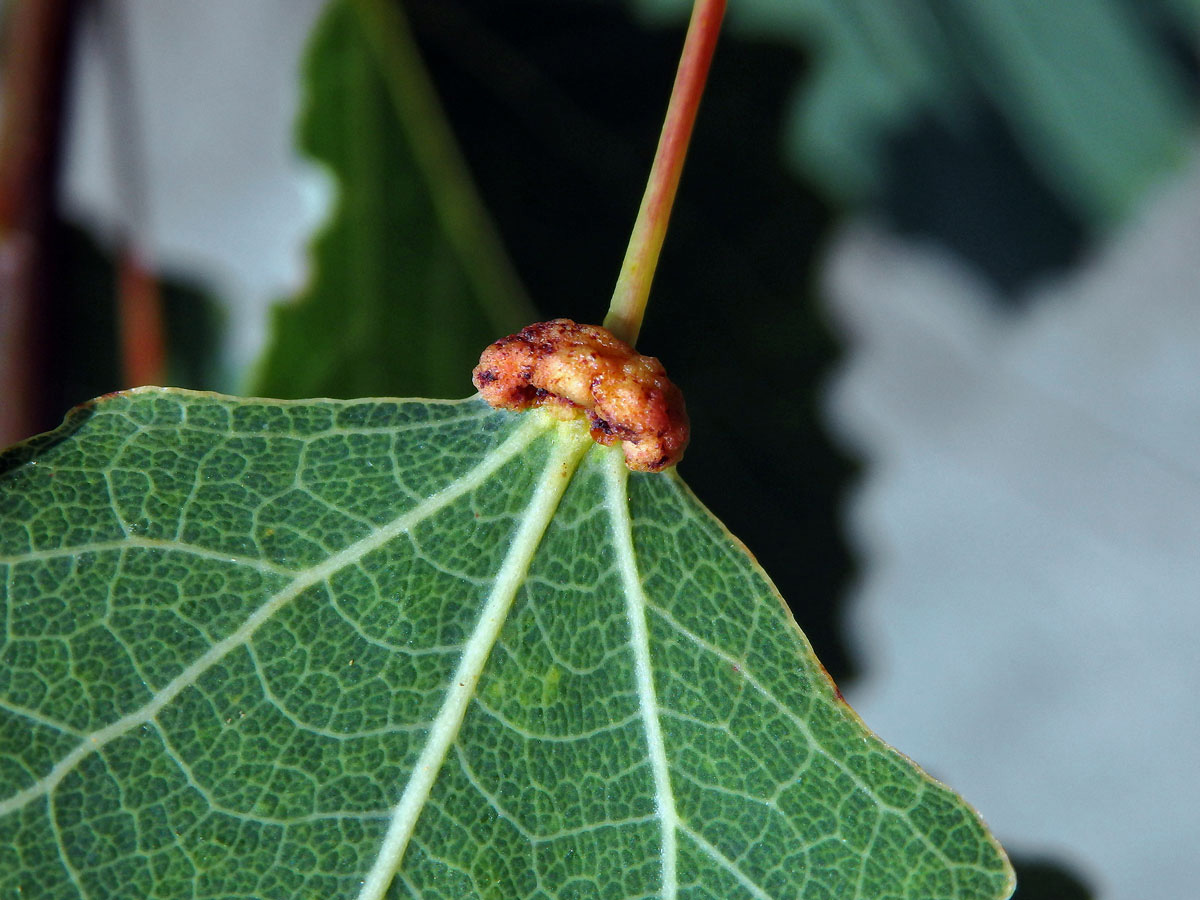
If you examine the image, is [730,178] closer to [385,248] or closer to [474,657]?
[385,248]

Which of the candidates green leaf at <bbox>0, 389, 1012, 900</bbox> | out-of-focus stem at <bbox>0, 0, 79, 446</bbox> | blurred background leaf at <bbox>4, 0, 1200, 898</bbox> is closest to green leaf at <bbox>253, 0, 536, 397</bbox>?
blurred background leaf at <bbox>4, 0, 1200, 898</bbox>

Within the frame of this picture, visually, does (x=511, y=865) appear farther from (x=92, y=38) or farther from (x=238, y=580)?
(x=92, y=38)

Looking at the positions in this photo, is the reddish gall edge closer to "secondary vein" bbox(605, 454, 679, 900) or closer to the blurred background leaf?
"secondary vein" bbox(605, 454, 679, 900)

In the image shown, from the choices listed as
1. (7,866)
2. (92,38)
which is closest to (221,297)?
(92,38)

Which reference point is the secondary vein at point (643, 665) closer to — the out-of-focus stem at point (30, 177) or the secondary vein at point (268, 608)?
the secondary vein at point (268, 608)

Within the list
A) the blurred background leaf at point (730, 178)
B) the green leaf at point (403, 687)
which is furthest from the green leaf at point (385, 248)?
the green leaf at point (403, 687)
